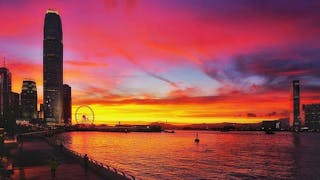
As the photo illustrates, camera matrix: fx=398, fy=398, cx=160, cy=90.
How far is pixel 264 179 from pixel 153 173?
75.7ft

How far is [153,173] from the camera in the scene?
8538cm

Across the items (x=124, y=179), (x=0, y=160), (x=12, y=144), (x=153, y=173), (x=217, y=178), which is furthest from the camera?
(x=12, y=144)

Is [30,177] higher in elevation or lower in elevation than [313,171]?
higher

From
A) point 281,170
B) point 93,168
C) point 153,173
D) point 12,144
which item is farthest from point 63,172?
point 281,170

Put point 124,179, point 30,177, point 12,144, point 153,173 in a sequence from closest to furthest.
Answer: point 124,179
point 30,177
point 153,173
point 12,144

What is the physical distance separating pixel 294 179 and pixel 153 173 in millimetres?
29237

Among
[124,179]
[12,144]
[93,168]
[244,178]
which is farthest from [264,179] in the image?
[12,144]

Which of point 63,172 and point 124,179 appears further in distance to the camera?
point 63,172

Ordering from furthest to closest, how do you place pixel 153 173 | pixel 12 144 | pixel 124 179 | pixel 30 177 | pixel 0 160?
pixel 12 144
pixel 153 173
pixel 0 160
pixel 30 177
pixel 124 179

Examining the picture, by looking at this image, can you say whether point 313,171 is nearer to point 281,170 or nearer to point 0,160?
point 281,170

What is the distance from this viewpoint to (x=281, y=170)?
9762 cm

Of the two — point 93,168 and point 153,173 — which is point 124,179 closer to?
point 93,168

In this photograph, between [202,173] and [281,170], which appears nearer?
[202,173]

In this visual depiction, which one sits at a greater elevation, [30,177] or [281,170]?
[30,177]
